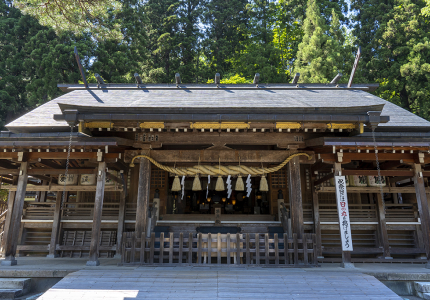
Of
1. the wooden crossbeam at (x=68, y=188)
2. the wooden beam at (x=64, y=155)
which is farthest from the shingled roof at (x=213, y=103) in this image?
the wooden crossbeam at (x=68, y=188)

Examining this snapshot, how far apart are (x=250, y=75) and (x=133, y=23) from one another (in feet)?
32.6

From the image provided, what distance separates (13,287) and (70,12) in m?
9.17

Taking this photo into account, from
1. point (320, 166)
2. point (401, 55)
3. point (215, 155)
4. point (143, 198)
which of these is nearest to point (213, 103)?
point (215, 155)

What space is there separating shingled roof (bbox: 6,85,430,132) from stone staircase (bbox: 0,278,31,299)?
3891mm

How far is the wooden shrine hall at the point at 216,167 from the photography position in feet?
23.2

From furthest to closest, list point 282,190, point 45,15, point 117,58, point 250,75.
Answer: point 250,75 → point 117,58 → point 282,190 → point 45,15

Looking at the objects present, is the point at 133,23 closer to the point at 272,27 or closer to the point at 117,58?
the point at 117,58

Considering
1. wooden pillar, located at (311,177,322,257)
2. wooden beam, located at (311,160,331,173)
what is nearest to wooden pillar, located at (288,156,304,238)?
wooden beam, located at (311,160,331,173)

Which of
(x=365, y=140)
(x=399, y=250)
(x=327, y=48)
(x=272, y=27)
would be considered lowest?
(x=399, y=250)

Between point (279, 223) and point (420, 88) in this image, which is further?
point (420, 88)

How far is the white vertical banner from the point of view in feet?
23.6

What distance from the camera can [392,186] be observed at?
10.1m

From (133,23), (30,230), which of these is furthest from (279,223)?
(133,23)

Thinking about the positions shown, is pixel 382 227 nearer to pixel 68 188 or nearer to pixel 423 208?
pixel 423 208
